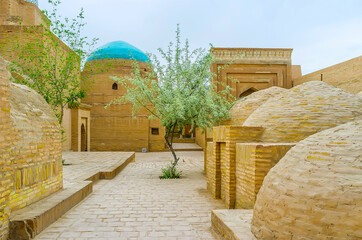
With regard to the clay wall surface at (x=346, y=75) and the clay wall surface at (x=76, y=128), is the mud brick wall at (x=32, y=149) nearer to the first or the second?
the clay wall surface at (x=346, y=75)

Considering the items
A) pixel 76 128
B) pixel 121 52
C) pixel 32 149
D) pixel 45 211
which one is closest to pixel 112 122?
pixel 76 128

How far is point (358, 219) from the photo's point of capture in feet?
6.59

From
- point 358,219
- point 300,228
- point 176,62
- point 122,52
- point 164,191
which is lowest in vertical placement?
point 164,191

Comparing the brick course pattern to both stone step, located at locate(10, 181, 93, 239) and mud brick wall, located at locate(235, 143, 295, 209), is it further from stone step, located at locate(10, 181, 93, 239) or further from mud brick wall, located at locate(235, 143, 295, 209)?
mud brick wall, located at locate(235, 143, 295, 209)

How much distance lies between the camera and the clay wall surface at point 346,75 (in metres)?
10.0

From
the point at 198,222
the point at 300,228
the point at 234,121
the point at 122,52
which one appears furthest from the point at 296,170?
the point at 122,52

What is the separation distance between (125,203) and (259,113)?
343 cm

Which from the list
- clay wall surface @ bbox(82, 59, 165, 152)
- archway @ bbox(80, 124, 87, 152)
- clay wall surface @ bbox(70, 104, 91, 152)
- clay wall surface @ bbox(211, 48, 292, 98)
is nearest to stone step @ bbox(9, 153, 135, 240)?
clay wall surface @ bbox(211, 48, 292, 98)

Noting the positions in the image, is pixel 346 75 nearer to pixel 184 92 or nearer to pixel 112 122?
pixel 184 92

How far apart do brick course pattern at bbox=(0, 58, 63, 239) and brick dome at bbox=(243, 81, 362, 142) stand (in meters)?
4.11

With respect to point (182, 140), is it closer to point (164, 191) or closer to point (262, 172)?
point (164, 191)

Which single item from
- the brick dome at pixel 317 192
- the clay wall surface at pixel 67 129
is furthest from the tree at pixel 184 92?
the clay wall surface at pixel 67 129

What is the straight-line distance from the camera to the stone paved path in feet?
13.1

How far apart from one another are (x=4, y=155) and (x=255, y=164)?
11.4ft
